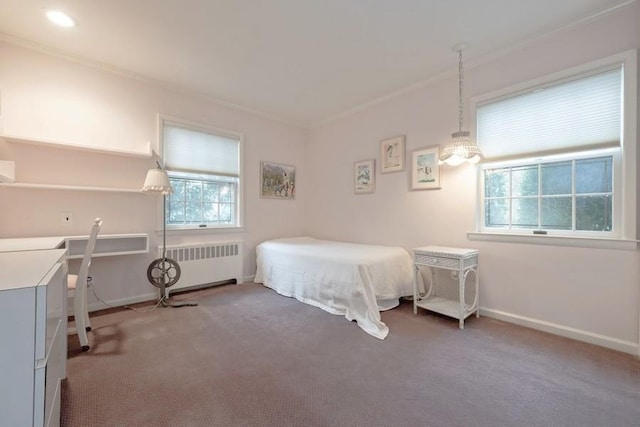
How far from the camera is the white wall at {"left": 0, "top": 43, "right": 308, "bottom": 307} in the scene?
2.55m

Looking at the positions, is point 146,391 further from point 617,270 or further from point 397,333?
point 617,270

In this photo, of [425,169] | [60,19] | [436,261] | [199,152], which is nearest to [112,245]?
[199,152]

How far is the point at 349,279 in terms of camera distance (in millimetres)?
2717

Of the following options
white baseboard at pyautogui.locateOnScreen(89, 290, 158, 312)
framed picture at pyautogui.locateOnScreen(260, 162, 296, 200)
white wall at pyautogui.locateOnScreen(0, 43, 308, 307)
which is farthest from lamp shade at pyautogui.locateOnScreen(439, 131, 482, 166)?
white baseboard at pyautogui.locateOnScreen(89, 290, 158, 312)

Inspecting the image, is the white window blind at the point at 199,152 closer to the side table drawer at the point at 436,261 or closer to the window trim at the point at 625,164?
the side table drawer at the point at 436,261

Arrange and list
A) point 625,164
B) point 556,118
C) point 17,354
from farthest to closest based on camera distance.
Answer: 1. point 556,118
2. point 625,164
3. point 17,354

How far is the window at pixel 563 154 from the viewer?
2.09 meters

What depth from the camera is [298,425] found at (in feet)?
4.50

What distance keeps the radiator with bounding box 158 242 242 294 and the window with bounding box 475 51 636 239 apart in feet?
10.3

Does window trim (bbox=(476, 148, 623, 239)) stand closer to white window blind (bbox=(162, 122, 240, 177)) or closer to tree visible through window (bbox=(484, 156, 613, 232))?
tree visible through window (bbox=(484, 156, 613, 232))

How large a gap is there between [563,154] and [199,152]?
3.96 meters

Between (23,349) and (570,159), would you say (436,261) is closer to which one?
(570,159)

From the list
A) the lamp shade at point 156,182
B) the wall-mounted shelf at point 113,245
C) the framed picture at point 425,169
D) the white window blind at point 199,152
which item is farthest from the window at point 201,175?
the framed picture at point 425,169

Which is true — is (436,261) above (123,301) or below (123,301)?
above
